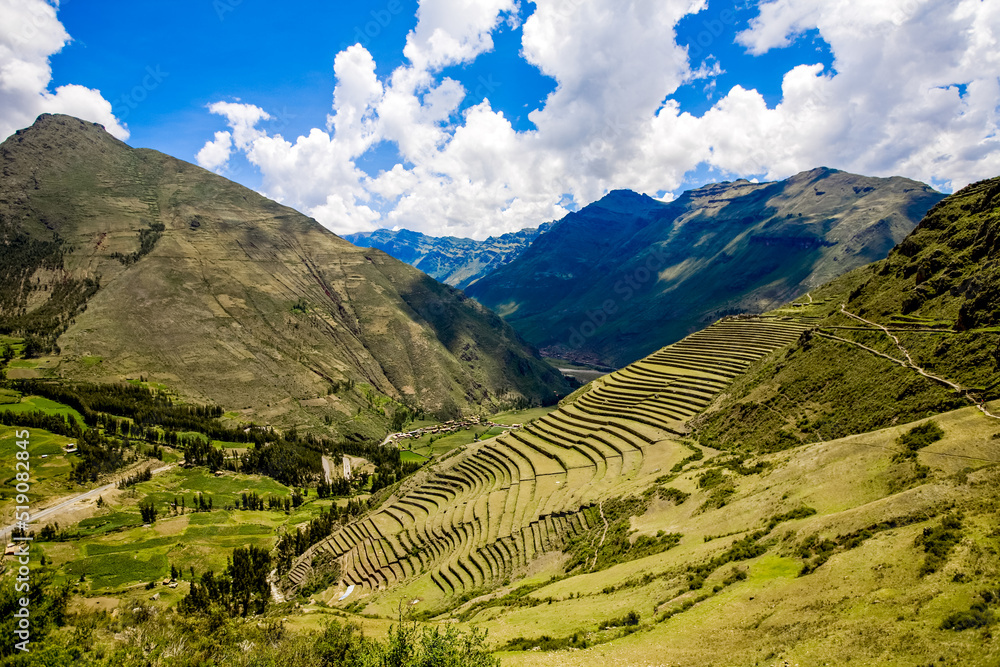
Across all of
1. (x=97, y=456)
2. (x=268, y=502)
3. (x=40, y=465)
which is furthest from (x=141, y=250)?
(x=268, y=502)

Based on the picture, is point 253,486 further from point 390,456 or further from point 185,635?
point 185,635

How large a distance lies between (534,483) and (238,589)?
36.3 metres

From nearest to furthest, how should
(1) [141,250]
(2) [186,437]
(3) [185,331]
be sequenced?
(2) [186,437] → (3) [185,331] → (1) [141,250]

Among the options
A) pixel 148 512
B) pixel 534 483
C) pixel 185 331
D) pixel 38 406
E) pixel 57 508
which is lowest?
pixel 534 483

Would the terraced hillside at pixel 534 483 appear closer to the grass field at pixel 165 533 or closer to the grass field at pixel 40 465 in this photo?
the grass field at pixel 165 533

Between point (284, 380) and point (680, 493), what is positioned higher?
point (284, 380)

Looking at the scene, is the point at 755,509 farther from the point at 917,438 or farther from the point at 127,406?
the point at 127,406

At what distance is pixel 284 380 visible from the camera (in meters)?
164

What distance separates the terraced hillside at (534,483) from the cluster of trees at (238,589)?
22.0ft

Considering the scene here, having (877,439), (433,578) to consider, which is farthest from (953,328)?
(433,578)

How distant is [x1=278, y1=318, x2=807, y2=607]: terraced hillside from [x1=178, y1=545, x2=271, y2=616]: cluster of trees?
6711mm

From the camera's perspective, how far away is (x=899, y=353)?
133 feet

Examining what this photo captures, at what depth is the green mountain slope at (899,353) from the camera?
1342 inches

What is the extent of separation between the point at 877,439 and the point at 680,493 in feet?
49.1
